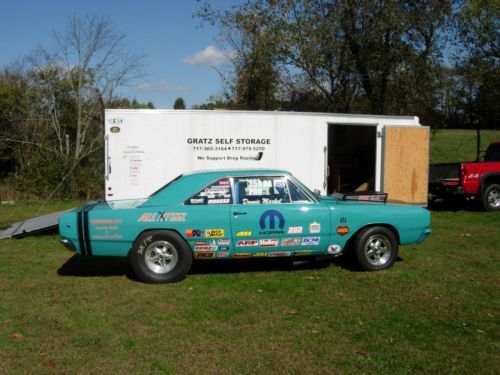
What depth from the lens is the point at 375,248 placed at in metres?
7.08

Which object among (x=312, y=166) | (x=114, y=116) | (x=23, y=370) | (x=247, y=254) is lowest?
(x=23, y=370)

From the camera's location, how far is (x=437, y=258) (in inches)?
315

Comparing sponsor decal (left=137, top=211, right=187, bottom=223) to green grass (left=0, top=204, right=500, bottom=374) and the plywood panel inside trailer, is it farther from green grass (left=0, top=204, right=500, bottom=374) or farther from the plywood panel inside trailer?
the plywood panel inside trailer

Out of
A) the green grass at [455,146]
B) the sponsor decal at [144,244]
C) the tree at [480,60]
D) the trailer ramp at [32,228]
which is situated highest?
the tree at [480,60]

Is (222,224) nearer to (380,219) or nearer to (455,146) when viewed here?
(380,219)

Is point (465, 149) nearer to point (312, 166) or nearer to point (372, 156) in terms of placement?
point (372, 156)

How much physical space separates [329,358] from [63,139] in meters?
16.7

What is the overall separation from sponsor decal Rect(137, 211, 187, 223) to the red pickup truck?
896 centimetres

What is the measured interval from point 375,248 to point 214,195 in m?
2.34

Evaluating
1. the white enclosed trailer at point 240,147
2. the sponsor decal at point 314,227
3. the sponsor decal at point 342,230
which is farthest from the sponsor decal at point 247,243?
the white enclosed trailer at point 240,147

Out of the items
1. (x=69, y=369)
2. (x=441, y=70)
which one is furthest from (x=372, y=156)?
(x=69, y=369)

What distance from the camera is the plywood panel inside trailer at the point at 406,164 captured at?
441 inches

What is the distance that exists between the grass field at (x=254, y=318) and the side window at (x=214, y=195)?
1029 millimetres

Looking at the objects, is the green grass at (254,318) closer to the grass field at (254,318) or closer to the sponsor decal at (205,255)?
the grass field at (254,318)
